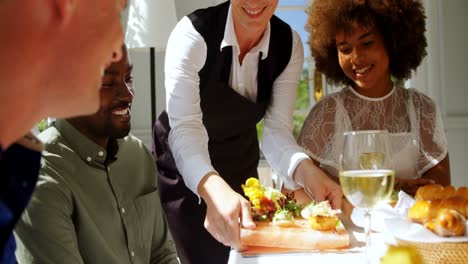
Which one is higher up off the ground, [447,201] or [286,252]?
[447,201]

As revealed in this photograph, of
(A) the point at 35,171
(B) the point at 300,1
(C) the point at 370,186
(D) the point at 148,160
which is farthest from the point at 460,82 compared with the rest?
(A) the point at 35,171

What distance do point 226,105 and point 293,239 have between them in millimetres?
790

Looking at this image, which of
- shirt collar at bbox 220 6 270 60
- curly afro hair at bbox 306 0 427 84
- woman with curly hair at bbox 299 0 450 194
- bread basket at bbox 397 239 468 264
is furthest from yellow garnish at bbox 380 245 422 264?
curly afro hair at bbox 306 0 427 84

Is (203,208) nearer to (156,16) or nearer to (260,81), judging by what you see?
(260,81)

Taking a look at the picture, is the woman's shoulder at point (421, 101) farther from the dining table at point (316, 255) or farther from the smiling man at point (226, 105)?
the dining table at point (316, 255)

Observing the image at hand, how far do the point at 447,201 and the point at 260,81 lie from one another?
3.05 ft

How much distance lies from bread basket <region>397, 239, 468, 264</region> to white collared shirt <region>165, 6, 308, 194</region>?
0.64 meters

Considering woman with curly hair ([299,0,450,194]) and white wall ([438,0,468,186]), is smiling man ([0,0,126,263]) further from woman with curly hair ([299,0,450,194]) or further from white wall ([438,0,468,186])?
white wall ([438,0,468,186])

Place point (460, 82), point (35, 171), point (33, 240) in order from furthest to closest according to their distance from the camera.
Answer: point (460, 82) < point (33, 240) < point (35, 171)

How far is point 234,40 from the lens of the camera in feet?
6.34

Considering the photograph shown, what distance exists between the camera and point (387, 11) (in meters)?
2.16

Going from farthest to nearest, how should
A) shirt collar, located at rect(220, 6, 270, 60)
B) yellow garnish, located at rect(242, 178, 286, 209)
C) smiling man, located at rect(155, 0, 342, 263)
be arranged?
shirt collar, located at rect(220, 6, 270, 60), smiling man, located at rect(155, 0, 342, 263), yellow garnish, located at rect(242, 178, 286, 209)

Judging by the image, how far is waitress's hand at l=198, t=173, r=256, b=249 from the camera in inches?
52.4

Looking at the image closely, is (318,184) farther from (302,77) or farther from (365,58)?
(302,77)
